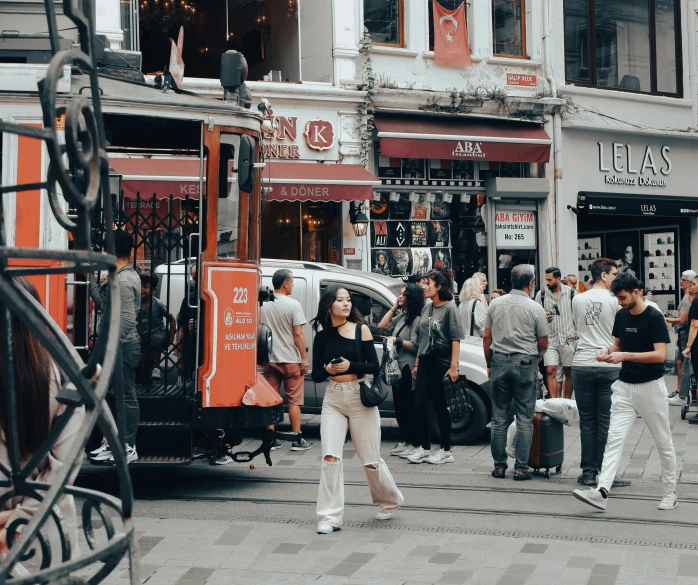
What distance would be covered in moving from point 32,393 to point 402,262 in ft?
54.1

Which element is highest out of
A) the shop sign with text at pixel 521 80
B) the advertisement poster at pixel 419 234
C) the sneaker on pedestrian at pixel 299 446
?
the shop sign with text at pixel 521 80

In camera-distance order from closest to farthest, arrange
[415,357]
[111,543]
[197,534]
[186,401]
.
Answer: [111,543] < [197,534] < [186,401] < [415,357]

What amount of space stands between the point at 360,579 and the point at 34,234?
11.0 ft

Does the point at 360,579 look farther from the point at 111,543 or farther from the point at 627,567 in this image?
the point at 111,543

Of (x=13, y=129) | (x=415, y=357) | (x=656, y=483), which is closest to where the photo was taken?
(x=13, y=129)

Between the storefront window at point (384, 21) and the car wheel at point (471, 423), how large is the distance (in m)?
10.1

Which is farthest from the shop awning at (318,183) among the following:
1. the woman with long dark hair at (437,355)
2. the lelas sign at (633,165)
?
the woman with long dark hair at (437,355)

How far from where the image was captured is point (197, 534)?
7340 mm

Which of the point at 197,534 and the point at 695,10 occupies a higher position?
the point at 695,10

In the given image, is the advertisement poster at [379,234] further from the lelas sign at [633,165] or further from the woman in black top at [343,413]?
the woman in black top at [343,413]

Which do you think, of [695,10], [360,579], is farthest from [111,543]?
[695,10]

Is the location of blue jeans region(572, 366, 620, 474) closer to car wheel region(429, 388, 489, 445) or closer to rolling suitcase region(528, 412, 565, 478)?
rolling suitcase region(528, 412, 565, 478)

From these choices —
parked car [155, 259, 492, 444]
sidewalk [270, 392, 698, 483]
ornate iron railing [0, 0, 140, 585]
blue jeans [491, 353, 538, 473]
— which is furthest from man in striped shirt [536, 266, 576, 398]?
ornate iron railing [0, 0, 140, 585]

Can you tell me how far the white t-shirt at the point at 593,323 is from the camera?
360 inches
